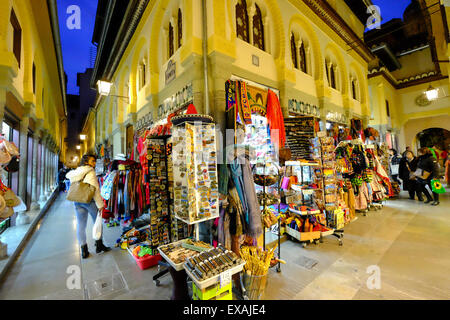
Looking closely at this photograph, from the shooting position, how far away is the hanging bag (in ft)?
10.9

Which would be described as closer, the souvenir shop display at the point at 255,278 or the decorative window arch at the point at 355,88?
the souvenir shop display at the point at 255,278

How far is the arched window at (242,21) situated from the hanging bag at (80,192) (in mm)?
4644

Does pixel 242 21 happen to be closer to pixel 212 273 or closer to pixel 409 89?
pixel 212 273

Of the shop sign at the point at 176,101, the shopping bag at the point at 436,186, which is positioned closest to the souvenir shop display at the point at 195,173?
the shop sign at the point at 176,101

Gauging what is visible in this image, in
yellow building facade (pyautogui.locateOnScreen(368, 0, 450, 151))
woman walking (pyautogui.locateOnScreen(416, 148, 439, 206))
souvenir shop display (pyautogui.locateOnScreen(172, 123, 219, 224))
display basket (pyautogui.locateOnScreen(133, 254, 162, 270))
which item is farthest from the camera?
yellow building facade (pyautogui.locateOnScreen(368, 0, 450, 151))

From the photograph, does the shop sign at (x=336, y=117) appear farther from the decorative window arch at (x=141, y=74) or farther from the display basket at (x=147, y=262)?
the display basket at (x=147, y=262)

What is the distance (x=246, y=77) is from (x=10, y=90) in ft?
16.8

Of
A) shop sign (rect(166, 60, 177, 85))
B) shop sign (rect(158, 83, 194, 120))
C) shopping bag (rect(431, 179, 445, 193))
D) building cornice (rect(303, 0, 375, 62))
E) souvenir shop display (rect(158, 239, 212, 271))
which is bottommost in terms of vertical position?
souvenir shop display (rect(158, 239, 212, 271))

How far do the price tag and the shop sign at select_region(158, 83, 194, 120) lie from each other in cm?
317

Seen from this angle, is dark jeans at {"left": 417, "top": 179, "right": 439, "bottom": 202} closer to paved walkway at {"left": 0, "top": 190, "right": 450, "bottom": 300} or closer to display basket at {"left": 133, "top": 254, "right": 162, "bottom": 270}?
paved walkway at {"left": 0, "top": 190, "right": 450, "bottom": 300}

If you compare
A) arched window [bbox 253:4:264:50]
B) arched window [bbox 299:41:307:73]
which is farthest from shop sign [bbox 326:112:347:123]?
arched window [bbox 253:4:264:50]

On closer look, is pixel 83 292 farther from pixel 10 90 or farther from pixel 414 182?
pixel 414 182

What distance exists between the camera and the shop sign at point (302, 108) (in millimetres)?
5457

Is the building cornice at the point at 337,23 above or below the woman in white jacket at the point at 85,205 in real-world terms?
above
